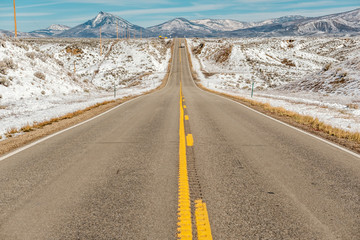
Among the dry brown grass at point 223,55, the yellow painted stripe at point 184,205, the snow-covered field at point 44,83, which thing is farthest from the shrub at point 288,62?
the yellow painted stripe at point 184,205

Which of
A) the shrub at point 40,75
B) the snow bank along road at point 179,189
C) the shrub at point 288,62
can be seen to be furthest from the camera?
the shrub at point 288,62

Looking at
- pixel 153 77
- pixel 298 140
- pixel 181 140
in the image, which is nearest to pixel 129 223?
pixel 181 140

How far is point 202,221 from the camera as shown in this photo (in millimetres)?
2936

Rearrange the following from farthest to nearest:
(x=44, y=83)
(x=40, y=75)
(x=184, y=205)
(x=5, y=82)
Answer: (x=40, y=75)
(x=44, y=83)
(x=5, y=82)
(x=184, y=205)

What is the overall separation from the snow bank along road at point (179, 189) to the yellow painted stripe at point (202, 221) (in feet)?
0.04

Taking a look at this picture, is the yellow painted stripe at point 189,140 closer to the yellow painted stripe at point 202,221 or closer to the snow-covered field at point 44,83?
the yellow painted stripe at point 202,221

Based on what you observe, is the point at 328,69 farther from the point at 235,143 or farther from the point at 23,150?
the point at 23,150

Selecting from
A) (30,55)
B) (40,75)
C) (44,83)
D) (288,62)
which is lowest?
(44,83)

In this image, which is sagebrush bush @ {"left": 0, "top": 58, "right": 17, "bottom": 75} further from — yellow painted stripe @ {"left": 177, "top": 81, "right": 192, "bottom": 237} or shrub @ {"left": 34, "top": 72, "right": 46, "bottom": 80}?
yellow painted stripe @ {"left": 177, "top": 81, "right": 192, "bottom": 237}

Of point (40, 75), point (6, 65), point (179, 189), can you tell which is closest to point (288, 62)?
point (40, 75)

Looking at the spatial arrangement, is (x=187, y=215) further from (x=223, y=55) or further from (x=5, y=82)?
(x=223, y=55)

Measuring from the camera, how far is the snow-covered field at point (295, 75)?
51.4ft

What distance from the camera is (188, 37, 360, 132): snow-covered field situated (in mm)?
15681

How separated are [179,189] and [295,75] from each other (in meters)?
52.7
